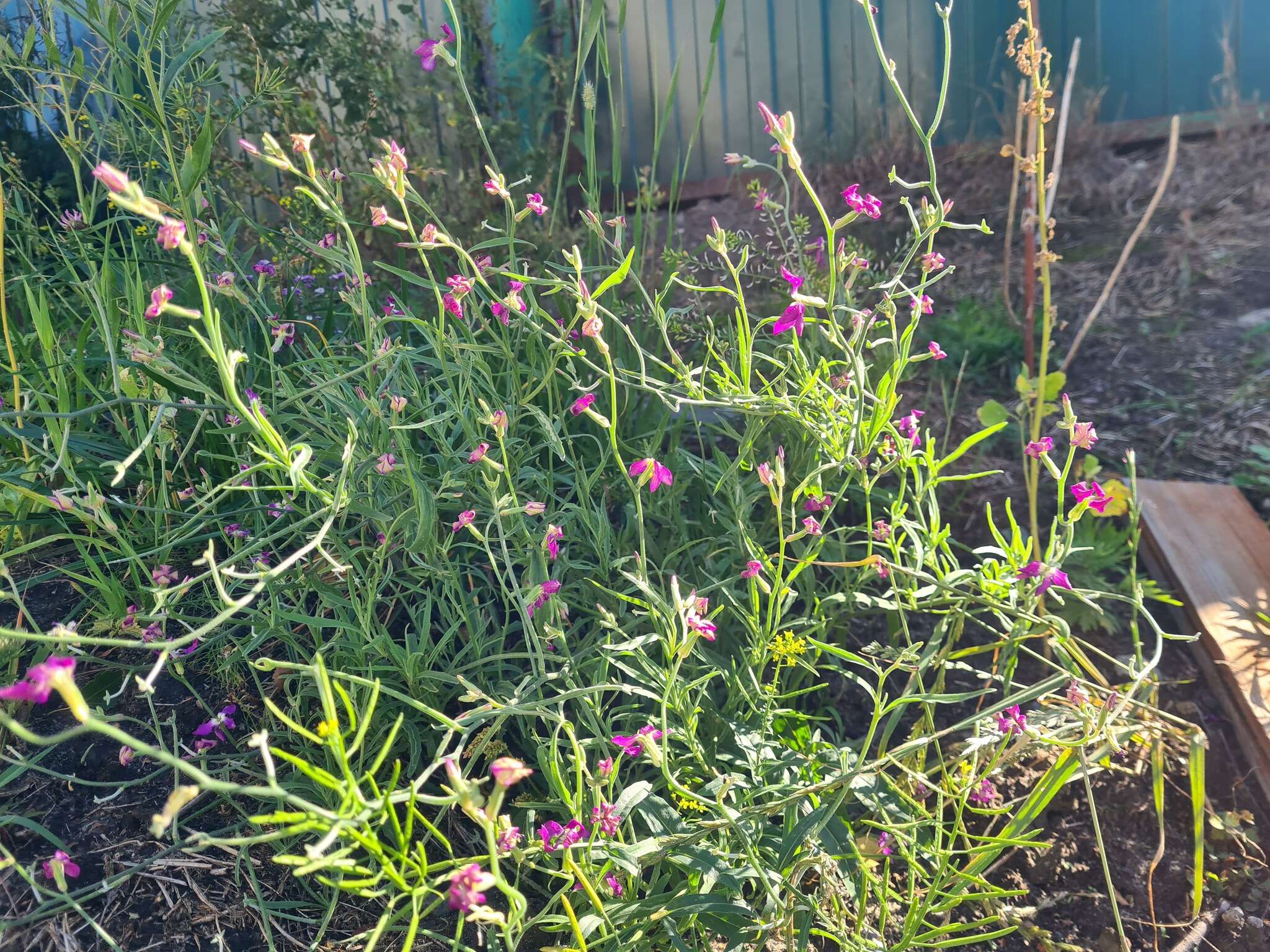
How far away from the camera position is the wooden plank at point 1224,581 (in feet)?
5.44

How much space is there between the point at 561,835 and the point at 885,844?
55 centimetres

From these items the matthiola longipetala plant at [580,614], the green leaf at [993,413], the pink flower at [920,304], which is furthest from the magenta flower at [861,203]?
the green leaf at [993,413]

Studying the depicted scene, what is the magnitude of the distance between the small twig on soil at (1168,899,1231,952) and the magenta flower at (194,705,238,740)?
140 cm

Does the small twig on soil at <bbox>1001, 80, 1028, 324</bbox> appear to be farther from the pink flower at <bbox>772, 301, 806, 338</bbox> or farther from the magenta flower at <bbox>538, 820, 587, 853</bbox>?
the magenta flower at <bbox>538, 820, 587, 853</bbox>

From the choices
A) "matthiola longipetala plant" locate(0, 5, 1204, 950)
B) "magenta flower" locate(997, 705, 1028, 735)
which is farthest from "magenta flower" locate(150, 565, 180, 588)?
"magenta flower" locate(997, 705, 1028, 735)

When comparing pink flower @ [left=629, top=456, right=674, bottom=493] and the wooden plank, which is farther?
the wooden plank

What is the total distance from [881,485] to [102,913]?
160cm

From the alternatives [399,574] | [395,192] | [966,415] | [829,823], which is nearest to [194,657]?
[399,574]

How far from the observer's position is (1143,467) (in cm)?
233

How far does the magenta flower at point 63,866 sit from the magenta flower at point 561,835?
1.61ft

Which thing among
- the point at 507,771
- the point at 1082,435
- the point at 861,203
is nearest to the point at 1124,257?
the point at 1082,435

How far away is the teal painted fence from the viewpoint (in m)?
4.42

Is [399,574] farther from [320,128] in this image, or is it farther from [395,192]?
[320,128]

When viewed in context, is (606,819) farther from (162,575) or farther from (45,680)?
(162,575)
